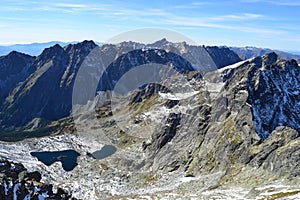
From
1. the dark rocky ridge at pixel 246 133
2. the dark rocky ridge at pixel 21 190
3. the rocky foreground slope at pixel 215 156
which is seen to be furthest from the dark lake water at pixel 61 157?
the dark rocky ridge at pixel 21 190

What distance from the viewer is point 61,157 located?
573 feet

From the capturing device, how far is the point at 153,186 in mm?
114625

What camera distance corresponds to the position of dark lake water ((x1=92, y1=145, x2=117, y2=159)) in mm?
173887

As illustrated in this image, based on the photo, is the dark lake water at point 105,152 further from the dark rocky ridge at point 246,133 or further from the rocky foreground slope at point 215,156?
the dark rocky ridge at point 246,133

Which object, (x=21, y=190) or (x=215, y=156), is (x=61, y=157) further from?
(x=21, y=190)

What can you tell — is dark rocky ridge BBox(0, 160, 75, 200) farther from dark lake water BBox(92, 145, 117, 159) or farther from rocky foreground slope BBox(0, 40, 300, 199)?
dark lake water BBox(92, 145, 117, 159)

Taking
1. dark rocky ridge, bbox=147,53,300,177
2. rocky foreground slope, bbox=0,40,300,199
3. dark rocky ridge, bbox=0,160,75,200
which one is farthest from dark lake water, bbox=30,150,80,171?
dark rocky ridge, bbox=0,160,75,200

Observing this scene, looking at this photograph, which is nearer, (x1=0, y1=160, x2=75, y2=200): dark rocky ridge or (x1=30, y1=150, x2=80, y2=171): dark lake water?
(x1=0, y1=160, x2=75, y2=200): dark rocky ridge

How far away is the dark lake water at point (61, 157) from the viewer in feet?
524

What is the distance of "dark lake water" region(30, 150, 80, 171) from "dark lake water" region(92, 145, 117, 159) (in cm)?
1026

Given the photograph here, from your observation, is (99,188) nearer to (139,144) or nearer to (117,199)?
(117,199)

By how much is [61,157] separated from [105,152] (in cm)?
2263

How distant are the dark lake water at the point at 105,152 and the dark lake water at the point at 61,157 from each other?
1026 centimetres

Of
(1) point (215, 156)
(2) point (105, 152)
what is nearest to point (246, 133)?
(1) point (215, 156)
